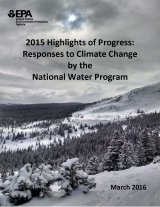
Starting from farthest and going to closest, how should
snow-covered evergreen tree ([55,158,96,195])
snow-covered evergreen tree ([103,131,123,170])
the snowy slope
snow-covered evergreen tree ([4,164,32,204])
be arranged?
snow-covered evergreen tree ([103,131,123,170]), snow-covered evergreen tree ([55,158,96,195]), snow-covered evergreen tree ([4,164,32,204]), the snowy slope

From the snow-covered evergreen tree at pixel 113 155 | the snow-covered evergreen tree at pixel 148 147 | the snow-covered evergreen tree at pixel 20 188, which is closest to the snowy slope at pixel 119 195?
the snow-covered evergreen tree at pixel 20 188

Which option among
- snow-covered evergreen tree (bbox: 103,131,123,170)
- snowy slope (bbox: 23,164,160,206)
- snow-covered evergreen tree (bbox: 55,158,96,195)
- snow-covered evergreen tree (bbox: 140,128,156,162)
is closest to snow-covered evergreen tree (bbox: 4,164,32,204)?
snowy slope (bbox: 23,164,160,206)

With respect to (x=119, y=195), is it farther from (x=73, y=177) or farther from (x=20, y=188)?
(x=20, y=188)

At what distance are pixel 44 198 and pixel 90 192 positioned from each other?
4773 mm

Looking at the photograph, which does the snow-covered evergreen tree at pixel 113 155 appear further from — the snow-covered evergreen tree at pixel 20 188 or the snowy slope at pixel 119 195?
the snow-covered evergreen tree at pixel 20 188

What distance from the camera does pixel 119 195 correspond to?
2978 cm

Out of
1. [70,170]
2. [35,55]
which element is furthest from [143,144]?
[35,55]

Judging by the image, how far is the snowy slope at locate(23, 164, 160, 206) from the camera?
1118 inches

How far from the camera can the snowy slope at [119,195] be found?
1118 inches

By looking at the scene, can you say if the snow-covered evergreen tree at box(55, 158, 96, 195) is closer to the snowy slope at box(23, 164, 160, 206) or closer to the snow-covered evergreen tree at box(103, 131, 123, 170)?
the snowy slope at box(23, 164, 160, 206)

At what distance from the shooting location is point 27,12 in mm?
25797

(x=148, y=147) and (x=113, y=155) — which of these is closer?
(x=113, y=155)

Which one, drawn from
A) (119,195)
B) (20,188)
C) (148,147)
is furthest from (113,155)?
(20,188)

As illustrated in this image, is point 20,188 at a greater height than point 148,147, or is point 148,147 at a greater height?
point 148,147
